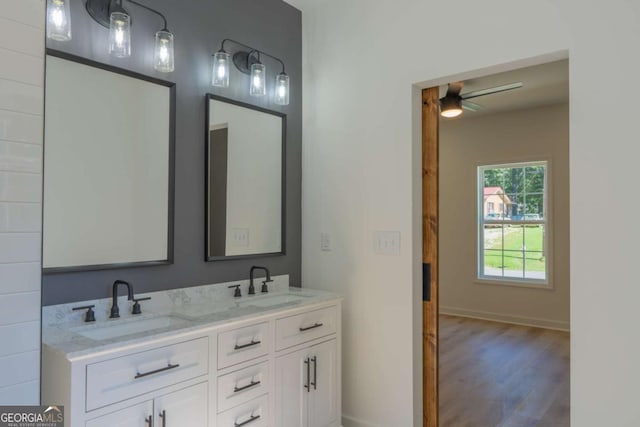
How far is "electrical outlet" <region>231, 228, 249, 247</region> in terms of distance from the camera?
8.16ft

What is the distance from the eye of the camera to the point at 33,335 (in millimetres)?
1276

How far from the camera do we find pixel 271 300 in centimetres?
240

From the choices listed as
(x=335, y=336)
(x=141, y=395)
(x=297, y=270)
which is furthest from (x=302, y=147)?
(x=141, y=395)

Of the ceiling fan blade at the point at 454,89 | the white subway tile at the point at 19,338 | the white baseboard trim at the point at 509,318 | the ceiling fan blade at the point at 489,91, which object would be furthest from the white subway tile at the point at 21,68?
the white baseboard trim at the point at 509,318

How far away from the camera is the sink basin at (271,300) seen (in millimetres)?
2252

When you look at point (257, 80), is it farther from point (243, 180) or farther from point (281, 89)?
point (243, 180)

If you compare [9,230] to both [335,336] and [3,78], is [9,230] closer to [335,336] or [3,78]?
[3,78]

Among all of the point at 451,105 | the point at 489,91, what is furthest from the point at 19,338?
the point at 489,91

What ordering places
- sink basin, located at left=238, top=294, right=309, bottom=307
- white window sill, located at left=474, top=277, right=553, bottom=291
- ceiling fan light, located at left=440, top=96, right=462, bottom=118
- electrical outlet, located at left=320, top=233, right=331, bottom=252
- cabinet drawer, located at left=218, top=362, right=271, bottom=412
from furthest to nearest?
1. white window sill, located at left=474, top=277, right=553, bottom=291
2. ceiling fan light, located at left=440, top=96, right=462, bottom=118
3. electrical outlet, located at left=320, top=233, right=331, bottom=252
4. sink basin, located at left=238, top=294, right=309, bottom=307
5. cabinet drawer, located at left=218, top=362, right=271, bottom=412

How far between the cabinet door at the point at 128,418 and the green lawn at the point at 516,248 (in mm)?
5132

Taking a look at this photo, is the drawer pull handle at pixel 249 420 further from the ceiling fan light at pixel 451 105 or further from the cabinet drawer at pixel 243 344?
the ceiling fan light at pixel 451 105

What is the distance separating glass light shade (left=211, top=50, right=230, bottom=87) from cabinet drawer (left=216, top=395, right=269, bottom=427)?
5.30 feet

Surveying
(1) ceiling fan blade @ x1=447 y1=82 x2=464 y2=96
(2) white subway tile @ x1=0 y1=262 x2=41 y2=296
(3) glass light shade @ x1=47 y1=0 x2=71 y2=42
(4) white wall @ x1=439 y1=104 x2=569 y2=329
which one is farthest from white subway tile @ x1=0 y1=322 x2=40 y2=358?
(4) white wall @ x1=439 y1=104 x2=569 y2=329

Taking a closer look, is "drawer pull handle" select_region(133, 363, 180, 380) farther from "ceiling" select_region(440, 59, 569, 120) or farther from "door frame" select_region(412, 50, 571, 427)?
"ceiling" select_region(440, 59, 569, 120)
